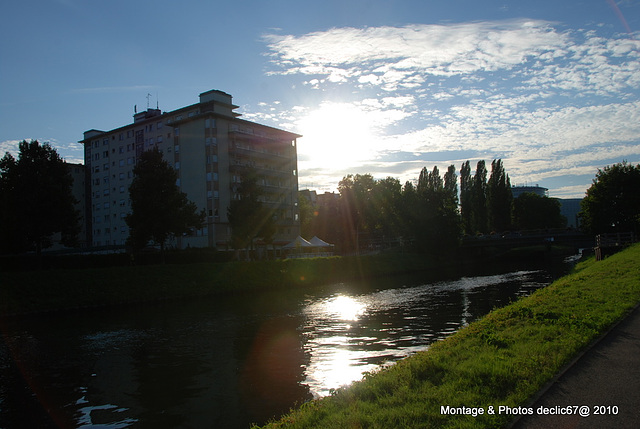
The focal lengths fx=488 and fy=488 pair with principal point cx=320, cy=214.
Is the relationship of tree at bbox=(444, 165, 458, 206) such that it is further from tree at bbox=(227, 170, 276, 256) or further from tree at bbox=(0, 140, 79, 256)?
tree at bbox=(0, 140, 79, 256)

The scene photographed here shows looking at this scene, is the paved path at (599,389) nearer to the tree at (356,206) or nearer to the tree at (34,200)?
the tree at (34,200)

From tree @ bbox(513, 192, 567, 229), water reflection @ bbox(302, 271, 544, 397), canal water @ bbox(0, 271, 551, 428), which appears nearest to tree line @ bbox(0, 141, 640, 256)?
tree @ bbox(513, 192, 567, 229)

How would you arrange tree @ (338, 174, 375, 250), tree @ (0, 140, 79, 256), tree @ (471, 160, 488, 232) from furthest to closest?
1. tree @ (471, 160, 488, 232)
2. tree @ (338, 174, 375, 250)
3. tree @ (0, 140, 79, 256)

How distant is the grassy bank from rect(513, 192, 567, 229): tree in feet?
415

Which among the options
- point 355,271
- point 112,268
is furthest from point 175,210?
point 355,271

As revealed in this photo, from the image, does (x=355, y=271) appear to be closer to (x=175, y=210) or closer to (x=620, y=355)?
(x=175, y=210)

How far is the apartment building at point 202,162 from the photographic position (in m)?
77.9

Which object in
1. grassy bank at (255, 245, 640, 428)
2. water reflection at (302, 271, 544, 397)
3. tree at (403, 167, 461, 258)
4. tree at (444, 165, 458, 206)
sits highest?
tree at (444, 165, 458, 206)

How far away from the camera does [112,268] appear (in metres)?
40.3

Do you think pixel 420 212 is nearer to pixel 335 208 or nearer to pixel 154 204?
pixel 335 208

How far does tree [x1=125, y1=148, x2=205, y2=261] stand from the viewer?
48.2 meters

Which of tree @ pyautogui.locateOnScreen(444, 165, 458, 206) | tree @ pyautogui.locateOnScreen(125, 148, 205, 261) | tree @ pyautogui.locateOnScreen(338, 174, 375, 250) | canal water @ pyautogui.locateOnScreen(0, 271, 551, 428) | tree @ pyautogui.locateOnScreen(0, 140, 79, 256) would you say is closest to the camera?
canal water @ pyautogui.locateOnScreen(0, 271, 551, 428)

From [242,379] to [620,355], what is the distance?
9409 millimetres

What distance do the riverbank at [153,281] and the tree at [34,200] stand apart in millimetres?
6288
